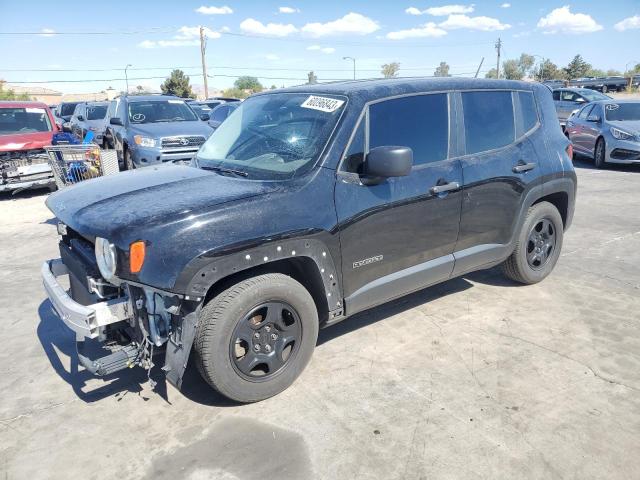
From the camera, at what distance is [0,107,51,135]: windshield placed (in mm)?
10461

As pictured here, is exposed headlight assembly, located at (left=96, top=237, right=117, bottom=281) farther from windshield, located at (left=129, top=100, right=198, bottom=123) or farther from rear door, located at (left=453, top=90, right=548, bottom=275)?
Result: windshield, located at (left=129, top=100, right=198, bottom=123)

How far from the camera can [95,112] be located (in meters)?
16.7

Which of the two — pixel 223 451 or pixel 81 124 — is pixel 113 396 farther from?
pixel 81 124

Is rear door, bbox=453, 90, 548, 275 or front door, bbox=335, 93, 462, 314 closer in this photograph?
front door, bbox=335, 93, 462, 314

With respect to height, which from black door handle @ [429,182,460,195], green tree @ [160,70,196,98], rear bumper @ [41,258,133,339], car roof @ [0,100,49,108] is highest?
green tree @ [160,70,196,98]

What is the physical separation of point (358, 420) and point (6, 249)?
5.98 meters

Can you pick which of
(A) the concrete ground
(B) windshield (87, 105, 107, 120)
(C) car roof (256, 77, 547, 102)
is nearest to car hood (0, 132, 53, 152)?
(A) the concrete ground

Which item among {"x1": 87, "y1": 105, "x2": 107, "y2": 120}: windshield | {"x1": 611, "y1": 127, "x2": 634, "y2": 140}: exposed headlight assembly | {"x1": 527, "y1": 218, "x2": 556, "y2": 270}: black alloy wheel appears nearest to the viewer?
{"x1": 527, "y1": 218, "x2": 556, "y2": 270}: black alloy wheel

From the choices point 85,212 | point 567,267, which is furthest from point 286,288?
point 567,267

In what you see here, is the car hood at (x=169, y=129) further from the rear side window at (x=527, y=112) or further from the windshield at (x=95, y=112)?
the rear side window at (x=527, y=112)

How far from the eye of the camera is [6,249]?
6.91 m

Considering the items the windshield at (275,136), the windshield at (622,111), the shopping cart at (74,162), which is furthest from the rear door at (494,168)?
the windshield at (622,111)

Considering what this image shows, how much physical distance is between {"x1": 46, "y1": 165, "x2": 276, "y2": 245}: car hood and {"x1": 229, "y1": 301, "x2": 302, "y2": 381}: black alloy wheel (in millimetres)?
707

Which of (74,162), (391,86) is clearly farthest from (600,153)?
(74,162)
